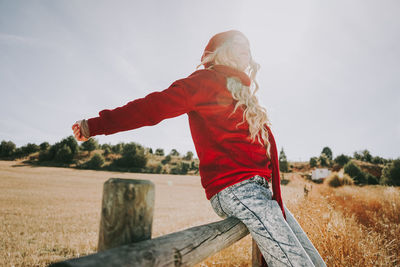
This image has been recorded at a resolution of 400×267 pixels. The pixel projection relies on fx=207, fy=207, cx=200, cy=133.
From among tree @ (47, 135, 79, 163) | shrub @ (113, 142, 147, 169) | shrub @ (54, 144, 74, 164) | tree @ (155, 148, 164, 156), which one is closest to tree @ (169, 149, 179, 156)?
tree @ (155, 148, 164, 156)

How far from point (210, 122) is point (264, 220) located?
2.45 ft

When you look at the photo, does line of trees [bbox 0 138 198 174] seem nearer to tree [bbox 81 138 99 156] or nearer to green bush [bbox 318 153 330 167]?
tree [bbox 81 138 99 156]

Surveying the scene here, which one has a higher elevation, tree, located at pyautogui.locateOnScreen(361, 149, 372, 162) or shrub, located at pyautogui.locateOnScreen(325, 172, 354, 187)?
tree, located at pyautogui.locateOnScreen(361, 149, 372, 162)

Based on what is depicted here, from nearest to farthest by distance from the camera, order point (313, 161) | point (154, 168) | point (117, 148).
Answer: point (154, 168) < point (117, 148) < point (313, 161)

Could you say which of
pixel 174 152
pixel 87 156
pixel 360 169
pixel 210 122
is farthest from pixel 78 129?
pixel 174 152

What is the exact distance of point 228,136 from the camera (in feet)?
4.92

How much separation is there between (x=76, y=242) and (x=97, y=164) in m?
34.9

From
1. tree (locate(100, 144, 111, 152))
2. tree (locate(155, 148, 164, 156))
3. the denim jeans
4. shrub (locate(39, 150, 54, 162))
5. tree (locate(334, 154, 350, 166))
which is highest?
tree (locate(100, 144, 111, 152))

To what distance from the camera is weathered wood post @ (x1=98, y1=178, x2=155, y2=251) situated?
847 mm

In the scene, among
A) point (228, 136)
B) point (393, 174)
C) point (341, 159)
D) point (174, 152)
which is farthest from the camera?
point (174, 152)

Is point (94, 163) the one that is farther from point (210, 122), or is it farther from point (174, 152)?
point (210, 122)

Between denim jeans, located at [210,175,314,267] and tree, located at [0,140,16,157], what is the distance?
52.7 meters

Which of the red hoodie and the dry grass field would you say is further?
the dry grass field

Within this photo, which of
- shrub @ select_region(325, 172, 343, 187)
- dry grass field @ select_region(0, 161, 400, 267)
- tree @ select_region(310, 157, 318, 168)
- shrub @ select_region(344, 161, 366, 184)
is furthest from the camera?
tree @ select_region(310, 157, 318, 168)
